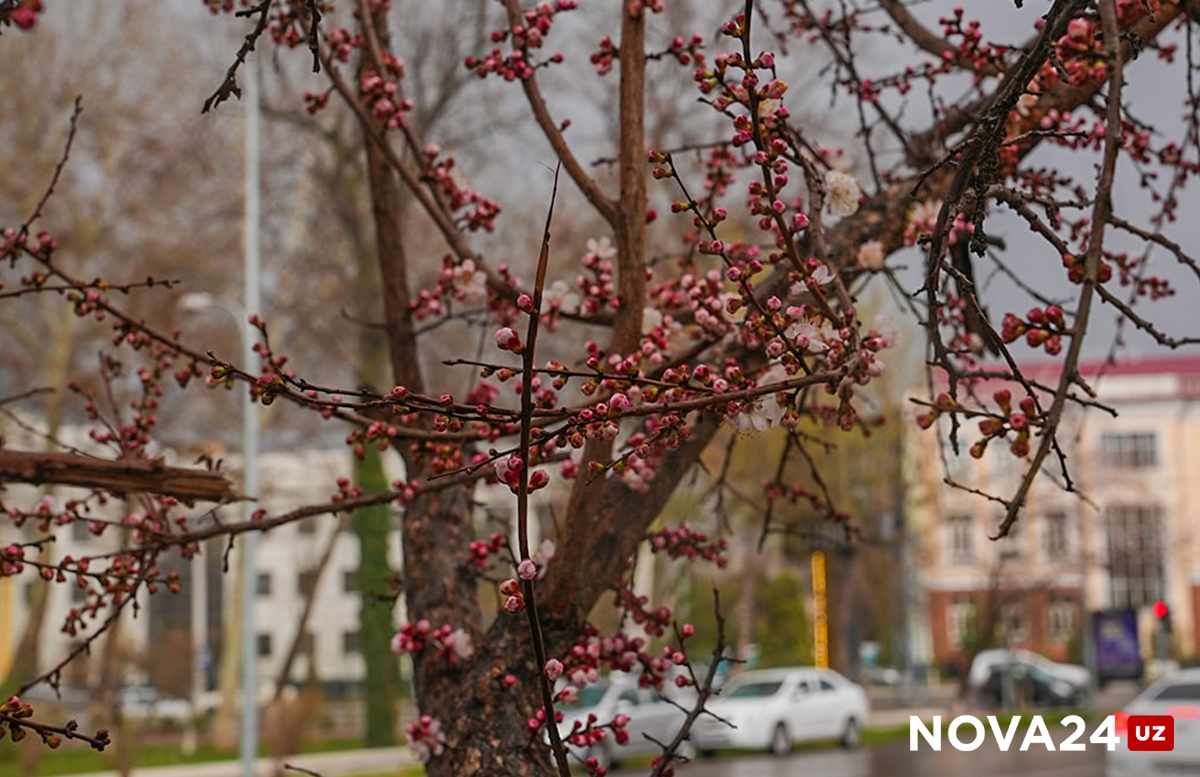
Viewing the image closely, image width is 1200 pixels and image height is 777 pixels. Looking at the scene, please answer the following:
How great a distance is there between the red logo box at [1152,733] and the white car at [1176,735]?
63mm

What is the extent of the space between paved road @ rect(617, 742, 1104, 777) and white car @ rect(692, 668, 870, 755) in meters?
0.34

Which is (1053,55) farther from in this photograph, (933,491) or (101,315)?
(933,491)

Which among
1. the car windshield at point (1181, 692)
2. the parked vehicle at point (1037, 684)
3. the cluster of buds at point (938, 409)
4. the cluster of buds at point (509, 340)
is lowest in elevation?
the parked vehicle at point (1037, 684)

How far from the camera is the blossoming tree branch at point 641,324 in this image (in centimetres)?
276

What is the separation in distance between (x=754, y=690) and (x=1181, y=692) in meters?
9.99

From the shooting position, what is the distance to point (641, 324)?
13.5 feet

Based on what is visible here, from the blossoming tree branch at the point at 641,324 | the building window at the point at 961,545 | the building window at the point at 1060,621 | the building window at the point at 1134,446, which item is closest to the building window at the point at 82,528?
the blossoming tree branch at the point at 641,324

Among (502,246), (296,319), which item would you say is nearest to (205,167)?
(296,319)

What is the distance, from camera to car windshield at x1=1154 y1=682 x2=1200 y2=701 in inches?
669

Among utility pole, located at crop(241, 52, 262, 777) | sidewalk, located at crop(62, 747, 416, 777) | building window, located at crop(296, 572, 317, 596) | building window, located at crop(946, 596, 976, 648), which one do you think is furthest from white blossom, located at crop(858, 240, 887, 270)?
building window, located at crop(946, 596, 976, 648)

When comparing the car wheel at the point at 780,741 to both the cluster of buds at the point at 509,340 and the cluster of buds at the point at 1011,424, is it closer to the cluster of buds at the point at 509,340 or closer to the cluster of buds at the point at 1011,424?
the cluster of buds at the point at 1011,424

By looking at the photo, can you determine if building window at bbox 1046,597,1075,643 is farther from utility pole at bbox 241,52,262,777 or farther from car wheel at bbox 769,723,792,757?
utility pole at bbox 241,52,262,777

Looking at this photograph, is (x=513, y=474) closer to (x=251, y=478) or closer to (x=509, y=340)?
(x=509, y=340)

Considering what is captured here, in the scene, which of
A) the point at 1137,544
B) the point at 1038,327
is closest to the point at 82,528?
the point at 1038,327
